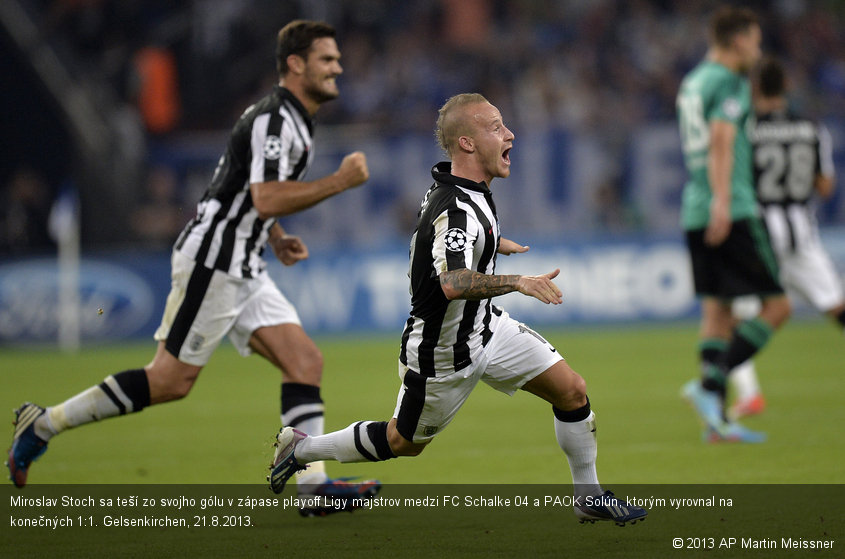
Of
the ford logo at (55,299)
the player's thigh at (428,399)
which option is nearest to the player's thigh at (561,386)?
the player's thigh at (428,399)

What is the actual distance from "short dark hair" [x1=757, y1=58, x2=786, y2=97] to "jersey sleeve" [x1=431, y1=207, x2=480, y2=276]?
16.3 feet

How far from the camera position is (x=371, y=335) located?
1739 cm

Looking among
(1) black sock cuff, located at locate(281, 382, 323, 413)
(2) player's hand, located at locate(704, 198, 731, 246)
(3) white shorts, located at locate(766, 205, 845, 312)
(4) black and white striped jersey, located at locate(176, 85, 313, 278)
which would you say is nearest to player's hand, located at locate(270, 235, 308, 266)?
(4) black and white striped jersey, located at locate(176, 85, 313, 278)

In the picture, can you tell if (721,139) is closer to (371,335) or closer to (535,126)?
(371,335)

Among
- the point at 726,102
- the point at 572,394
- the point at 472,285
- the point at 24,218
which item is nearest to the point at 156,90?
the point at 24,218

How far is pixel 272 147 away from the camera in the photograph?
241 inches

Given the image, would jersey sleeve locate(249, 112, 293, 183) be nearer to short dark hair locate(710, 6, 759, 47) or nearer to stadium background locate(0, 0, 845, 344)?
short dark hair locate(710, 6, 759, 47)

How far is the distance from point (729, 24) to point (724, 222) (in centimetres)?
139

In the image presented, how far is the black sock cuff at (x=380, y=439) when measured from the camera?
545 cm

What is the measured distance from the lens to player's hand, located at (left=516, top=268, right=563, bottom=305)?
450 centimetres

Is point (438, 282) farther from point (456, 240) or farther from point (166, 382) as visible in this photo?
point (166, 382)

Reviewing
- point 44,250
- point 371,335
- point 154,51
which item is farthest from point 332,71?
point 154,51

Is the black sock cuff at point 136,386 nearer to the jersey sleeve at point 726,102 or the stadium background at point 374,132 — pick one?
the jersey sleeve at point 726,102

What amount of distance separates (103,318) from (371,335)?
12.4ft
